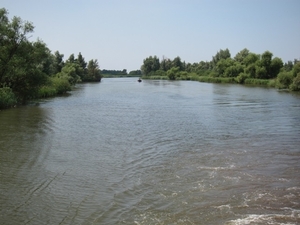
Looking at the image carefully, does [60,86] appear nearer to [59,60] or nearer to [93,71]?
[59,60]

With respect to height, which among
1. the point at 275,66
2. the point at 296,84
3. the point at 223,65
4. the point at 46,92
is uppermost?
the point at 223,65

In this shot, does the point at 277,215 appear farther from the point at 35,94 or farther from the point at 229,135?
the point at 35,94

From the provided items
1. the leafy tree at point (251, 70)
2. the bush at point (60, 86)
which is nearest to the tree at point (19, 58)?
the bush at point (60, 86)

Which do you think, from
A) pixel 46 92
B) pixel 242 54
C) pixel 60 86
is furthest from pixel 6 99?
pixel 242 54

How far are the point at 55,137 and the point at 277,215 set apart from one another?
43.2ft

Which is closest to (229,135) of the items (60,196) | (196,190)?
(196,190)

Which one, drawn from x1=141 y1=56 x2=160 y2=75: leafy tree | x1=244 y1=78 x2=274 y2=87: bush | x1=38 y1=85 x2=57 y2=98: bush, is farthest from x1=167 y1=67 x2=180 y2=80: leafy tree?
x1=38 y1=85 x2=57 y2=98: bush

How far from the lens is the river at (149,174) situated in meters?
8.08

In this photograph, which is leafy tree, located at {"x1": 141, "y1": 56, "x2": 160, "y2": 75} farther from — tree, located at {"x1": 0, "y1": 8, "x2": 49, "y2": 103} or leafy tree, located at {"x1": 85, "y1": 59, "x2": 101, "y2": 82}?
tree, located at {"x1": 0, "y1": 8, "x2": 49, "y2": 103}

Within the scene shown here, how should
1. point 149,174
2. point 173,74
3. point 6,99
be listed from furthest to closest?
point 173,74, point 6,99, point 149,174

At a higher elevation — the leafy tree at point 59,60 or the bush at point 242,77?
the leafy tree at point 59,60

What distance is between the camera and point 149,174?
11328 mm

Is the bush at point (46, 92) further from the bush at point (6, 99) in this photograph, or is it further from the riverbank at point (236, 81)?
the riverbank at point (236, 81)

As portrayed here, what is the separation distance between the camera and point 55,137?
17641mm
